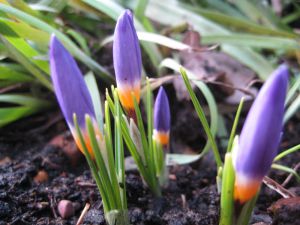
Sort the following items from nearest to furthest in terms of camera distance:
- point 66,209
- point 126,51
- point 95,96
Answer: point 126,51
point 66,209
point 95,96

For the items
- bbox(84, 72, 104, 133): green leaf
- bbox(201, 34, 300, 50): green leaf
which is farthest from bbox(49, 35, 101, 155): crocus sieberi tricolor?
bbox(201, 34, 300, 50): green leaf

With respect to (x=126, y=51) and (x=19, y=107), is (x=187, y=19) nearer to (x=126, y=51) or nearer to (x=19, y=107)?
(x=19, y=107)

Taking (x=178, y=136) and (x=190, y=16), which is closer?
(x=178, y=136)

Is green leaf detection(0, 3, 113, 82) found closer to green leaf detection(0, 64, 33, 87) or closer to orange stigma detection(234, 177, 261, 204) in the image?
green leaf detection(0, 64, 33, 87)

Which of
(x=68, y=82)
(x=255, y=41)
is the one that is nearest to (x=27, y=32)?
(x=68, y=82)

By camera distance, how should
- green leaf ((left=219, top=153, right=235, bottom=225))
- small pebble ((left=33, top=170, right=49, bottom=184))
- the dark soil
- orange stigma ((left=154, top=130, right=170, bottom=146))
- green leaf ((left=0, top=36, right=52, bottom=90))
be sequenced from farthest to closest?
green leaf ((left=0, top=36, right=52, bottom=90)) < small pebble ((left=33, top=170, right=49, bottom=184)) < orange stigma ((left=154, top=130, right=170, bottom=146)) < the dark soil < green leaf ((left=219, top=153, right=235, bottom=225))

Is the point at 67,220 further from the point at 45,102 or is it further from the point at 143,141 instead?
the point at 45,102

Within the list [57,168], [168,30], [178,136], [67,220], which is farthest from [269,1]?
[67,220]
